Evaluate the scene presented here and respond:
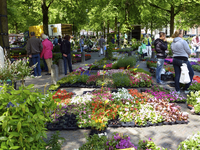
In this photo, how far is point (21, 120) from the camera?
209cm

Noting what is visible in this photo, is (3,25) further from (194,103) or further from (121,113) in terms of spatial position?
(194,103)

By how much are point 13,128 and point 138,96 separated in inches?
168

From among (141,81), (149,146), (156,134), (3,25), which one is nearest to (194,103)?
(156,134)

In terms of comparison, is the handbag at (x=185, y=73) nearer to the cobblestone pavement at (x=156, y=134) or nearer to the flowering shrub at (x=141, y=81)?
the flowering shrub at (x=141, y=81)

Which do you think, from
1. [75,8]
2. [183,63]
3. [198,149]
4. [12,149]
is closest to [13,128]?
[12,149]

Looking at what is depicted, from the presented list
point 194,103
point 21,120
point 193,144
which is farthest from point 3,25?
point 193,144

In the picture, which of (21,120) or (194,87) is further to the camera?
(194,87)

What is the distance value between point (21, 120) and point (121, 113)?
3280 millimetres

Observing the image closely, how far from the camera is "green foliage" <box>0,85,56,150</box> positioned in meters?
2.01

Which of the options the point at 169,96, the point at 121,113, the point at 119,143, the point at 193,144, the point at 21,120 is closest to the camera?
the point at 21,120

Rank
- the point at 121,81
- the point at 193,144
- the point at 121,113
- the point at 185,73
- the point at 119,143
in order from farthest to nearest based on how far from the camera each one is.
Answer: the point at 121,81
the point at 185,73
the point at 121,113
the point at 119,143
the point at 193,144

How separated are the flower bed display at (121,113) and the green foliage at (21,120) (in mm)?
2178

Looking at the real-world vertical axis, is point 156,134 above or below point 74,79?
below

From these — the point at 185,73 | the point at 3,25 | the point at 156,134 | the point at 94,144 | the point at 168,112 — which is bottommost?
the point at 156,134
